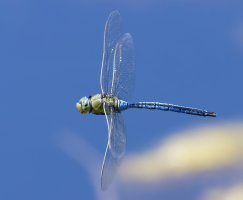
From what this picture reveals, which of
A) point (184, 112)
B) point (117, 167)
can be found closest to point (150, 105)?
point (184, 112)

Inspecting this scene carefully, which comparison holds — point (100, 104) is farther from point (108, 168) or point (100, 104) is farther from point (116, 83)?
point (108, 168)

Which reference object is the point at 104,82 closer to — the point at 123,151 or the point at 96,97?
the point at 96,97

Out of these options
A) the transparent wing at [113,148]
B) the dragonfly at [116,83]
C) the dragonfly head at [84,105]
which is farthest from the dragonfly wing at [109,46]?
the transparent wing at [113,148]

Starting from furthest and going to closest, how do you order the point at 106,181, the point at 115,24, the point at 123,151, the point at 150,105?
the point at 150,105
the point at 115,24
the point at 123,151
the point at 106,181

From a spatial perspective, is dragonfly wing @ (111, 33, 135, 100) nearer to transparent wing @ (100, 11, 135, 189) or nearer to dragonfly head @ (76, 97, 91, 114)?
transparent wing @ (100, 11, 135, 189)

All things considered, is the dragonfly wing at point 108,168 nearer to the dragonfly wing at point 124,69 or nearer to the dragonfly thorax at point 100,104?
the dragonfly thorax at point 100,104

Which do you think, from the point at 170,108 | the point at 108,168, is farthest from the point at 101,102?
the point at 108,168
